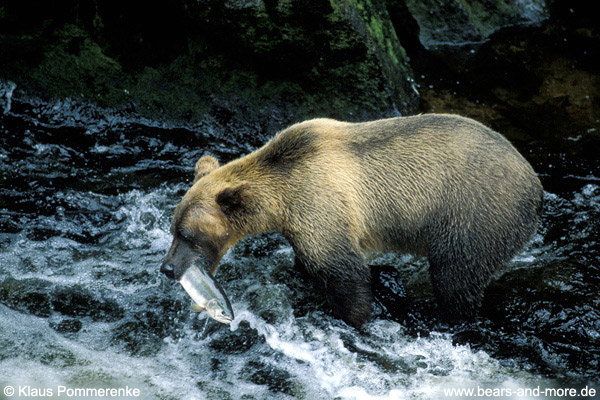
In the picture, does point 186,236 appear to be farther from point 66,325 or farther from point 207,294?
point 66,325

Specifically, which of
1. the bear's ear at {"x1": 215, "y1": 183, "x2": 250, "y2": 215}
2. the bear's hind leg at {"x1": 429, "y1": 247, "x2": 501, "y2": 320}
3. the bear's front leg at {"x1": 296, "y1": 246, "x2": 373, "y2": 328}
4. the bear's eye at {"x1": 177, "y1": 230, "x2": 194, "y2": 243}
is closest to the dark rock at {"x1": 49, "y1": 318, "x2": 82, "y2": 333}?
the bear's eye at {"x1": 177, "y1": 230, "x2": 194, "y2": 243}

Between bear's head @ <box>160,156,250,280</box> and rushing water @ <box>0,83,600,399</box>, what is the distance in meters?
1.05

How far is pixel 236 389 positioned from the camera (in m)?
5.38

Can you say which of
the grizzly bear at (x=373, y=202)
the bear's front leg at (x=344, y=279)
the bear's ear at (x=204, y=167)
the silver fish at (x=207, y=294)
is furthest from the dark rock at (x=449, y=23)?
the silver fish at (x=207, y=294)

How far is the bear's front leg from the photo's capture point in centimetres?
546

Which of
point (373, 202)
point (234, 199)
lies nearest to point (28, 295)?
point (234, 199)

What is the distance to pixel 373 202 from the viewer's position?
5.62 meters

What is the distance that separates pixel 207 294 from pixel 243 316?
1.17 meters

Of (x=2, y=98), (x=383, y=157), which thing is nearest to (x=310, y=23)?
(x=383, y=157)

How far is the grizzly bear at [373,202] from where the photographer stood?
5305 mm

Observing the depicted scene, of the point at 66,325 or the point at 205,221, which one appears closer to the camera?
the point at 205,221

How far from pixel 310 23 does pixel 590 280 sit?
4.96 metres

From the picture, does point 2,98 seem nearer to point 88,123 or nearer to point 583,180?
point 88,123

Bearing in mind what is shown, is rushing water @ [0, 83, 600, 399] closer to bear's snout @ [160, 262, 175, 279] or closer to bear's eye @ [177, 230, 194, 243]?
bear's snout @ [160, 262, 175, 279]
